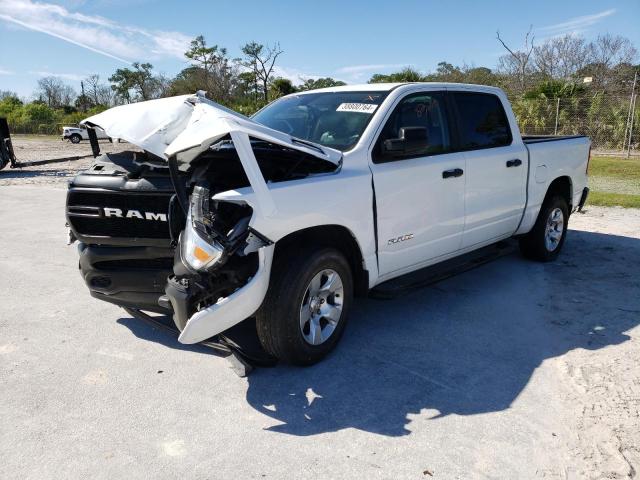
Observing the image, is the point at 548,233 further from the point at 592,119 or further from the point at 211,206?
the point at 592,119

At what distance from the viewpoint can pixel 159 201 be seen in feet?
11.4

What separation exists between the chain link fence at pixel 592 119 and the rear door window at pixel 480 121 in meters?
15.6

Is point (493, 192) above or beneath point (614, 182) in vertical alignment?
above

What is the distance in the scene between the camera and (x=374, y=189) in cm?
376

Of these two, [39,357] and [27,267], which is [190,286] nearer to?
[39,357]

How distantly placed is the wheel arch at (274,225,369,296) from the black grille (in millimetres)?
839

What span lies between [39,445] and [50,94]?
88.5 meters

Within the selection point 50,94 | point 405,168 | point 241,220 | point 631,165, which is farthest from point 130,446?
point 50,94

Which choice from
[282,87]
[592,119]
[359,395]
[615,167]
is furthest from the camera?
[282,87]

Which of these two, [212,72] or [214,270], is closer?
[214,270]

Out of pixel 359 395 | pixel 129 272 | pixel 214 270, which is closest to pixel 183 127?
pixel 214 270

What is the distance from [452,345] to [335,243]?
1224mm

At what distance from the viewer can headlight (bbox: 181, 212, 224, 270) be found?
9.68 ft

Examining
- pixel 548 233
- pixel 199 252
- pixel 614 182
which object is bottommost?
pixel 614 182
